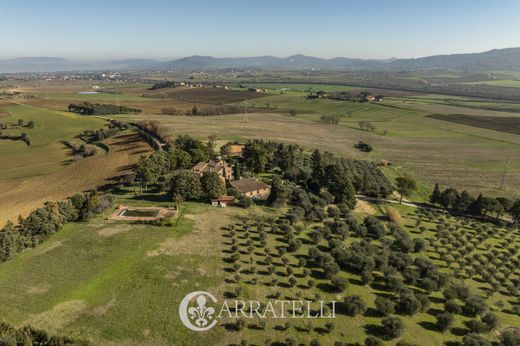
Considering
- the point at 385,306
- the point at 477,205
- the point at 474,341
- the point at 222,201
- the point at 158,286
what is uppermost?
the point at 222,201

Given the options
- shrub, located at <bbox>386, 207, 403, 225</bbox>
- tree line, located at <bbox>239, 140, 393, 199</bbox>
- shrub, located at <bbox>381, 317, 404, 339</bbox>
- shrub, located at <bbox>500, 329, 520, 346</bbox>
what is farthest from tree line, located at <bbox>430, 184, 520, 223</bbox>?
shrub, located at <bbox>381, 317, 404, 339</bbox>

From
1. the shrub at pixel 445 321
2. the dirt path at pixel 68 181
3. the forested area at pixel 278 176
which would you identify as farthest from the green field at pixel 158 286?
the dirt path at pixel 68 181

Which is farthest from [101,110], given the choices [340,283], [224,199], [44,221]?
[340,283]

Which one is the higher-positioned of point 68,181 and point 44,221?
point 44,221

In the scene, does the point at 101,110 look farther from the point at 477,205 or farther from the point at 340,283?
the point at 477,205

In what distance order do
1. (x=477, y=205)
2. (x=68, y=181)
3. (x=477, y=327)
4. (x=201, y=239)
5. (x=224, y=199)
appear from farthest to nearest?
(x=68, y=181) < (x=477, y=205) < (x=224, y=199) < (x=201, y=239) < (x=477, y=327)

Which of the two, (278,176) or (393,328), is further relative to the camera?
(278,176)

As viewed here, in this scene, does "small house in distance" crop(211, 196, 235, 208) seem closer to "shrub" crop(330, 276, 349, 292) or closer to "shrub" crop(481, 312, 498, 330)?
"shrub" crop(330, 276, 349, 292)

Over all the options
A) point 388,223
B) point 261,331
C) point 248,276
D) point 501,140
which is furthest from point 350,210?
point 501,140
